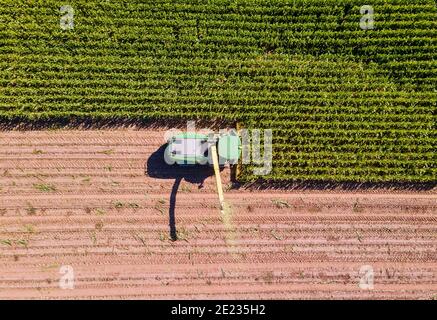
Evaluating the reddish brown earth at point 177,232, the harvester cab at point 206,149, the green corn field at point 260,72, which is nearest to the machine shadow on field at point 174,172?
the reddish brown earth at point 177,232

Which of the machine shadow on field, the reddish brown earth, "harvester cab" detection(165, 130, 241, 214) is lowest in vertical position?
the reddish brown earth

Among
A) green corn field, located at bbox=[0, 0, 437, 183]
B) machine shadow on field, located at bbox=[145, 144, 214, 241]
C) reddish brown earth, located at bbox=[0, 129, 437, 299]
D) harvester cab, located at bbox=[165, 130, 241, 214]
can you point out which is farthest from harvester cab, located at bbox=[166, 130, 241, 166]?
green corn field, located at bbox=[0, 0, 437, 183]

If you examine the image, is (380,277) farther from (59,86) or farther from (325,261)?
(59,86)

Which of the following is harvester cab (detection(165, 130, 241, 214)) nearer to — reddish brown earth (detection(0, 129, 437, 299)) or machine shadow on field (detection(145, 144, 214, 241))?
machine shadow on field (detection(145, 144, 214, 241))

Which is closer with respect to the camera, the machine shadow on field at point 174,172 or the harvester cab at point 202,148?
the harvester cab at point 202,148

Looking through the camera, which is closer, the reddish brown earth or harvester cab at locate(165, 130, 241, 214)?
harvester cab at locate(165, 130, 241, 214)

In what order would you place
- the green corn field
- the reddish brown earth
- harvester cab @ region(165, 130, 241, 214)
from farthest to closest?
the green corn field, the reddish brown earth, harvester cab @ region(165, 130, 241, 214)

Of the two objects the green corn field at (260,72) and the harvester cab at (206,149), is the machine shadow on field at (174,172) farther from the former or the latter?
the green corn field at (260,72)

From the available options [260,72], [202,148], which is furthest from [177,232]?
[260,72]

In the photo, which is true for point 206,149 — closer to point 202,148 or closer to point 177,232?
point 202,148
